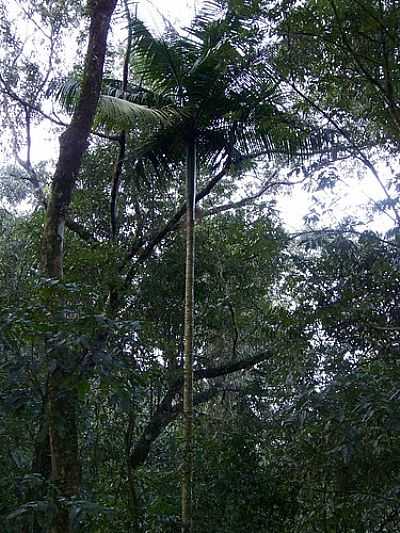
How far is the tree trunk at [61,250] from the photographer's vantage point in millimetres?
2670

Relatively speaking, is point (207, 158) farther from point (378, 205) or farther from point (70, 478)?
point (70, 478)

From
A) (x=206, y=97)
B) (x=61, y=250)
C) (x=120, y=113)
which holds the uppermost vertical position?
(x=206, y=97)

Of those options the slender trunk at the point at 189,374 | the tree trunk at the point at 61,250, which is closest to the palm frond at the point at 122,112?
the slender trunk at the point at 189,374

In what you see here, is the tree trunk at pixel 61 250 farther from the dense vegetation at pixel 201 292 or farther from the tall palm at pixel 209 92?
the tall palm at pixel 209 92

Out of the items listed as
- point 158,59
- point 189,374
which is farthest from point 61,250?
point 158,59

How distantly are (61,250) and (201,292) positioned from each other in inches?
108

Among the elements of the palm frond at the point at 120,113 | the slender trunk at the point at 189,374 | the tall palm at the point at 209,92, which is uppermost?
the tall palm at the point at 209,92

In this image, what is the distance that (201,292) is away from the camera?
19.8ft

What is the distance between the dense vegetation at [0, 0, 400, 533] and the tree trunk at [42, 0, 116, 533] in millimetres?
12

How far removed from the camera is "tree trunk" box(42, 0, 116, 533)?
2.67 m

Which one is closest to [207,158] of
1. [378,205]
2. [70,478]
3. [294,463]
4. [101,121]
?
[101,121]

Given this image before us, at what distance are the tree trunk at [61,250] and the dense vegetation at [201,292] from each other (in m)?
0.01

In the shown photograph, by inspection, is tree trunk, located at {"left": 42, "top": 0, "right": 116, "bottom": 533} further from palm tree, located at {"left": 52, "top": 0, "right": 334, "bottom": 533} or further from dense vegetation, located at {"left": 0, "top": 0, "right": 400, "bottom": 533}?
palm tree, located at {"left": 52, "top": 0, "right": 334, "bottom": 533}

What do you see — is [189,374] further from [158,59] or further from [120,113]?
[158,59]
